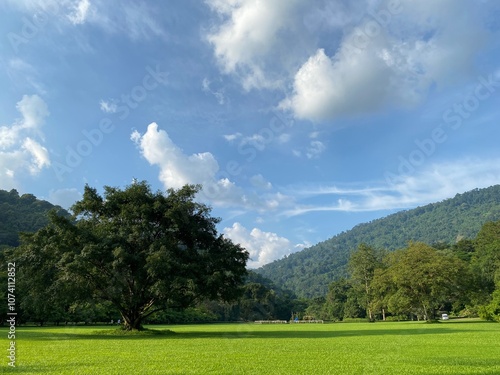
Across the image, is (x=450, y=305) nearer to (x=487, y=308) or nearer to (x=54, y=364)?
(x=487, y=308)

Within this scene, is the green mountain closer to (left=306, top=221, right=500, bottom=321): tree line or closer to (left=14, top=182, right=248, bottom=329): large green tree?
(left=14, top=182, right=248, bottom=329): large green tree

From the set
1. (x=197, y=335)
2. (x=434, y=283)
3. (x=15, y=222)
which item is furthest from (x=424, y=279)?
(x=15, y=222)

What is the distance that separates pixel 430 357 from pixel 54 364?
13.4m

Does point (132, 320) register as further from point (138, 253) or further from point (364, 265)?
point (364, 265)

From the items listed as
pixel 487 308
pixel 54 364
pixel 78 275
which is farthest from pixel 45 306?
pixel 487 308

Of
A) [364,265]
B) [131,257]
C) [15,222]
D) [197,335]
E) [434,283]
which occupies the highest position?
[15,222]

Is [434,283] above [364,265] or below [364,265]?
below

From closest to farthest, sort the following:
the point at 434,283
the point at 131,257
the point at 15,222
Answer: the point at 131,257, the point at 434,283, the point at 15,222

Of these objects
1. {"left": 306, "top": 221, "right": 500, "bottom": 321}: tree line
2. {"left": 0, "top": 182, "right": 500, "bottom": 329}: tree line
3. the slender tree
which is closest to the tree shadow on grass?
{"left": 0, "top": 182, "right": 500, "bottom": 329}: tree line

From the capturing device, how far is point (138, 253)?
95.2ft

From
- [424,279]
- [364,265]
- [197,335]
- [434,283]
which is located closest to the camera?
[197,335]

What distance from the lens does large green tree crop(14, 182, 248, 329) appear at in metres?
27.3

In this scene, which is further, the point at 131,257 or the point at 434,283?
the point at 434,283

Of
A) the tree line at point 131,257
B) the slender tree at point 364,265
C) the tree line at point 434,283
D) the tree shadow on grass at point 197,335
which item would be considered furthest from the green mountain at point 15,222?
the tree line at point 434,283
